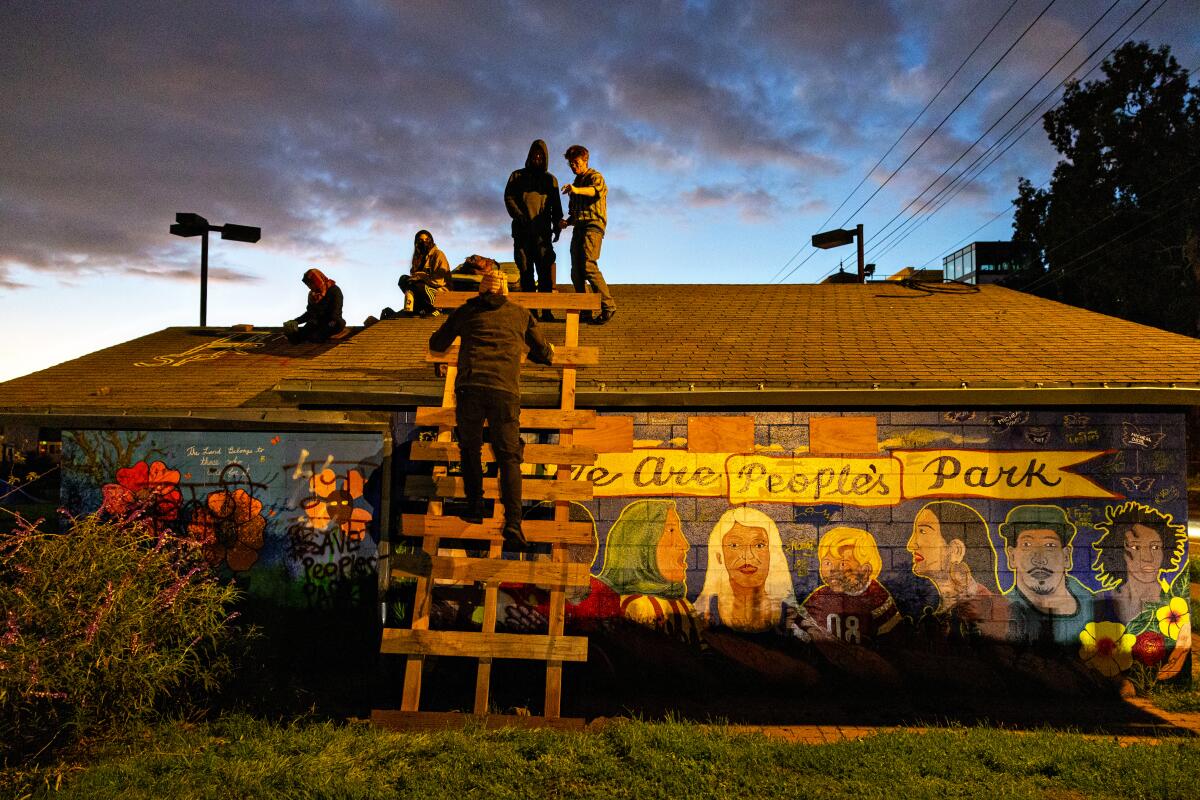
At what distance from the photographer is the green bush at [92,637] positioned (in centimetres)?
540

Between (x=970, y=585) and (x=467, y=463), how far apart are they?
5.28 metres

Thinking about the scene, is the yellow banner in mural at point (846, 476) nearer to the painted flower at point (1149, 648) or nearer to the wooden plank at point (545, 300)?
the painted flower at point (1149, 648)

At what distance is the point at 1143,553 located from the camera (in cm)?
787

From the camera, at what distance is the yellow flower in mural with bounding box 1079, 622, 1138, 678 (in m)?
7.79

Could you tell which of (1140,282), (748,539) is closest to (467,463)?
(748,539)

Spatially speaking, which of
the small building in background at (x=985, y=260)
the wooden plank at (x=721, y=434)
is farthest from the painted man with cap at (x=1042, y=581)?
the small building in background at (x=985, y=260)

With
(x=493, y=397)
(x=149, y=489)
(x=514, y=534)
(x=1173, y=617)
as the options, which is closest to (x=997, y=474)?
(x=1173, y=617)

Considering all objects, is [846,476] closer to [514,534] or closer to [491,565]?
[514,534]

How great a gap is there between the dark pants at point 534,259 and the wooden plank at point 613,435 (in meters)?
2.86

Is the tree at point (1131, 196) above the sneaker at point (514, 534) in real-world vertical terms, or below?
above

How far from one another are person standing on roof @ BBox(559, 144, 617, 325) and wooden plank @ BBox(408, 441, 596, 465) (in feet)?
11.0

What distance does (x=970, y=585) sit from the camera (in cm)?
789

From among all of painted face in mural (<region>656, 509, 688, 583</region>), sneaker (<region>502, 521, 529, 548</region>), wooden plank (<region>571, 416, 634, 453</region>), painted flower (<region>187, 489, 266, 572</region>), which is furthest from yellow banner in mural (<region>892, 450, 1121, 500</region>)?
painted flower (<region>187, 489, 266, 572</region>)

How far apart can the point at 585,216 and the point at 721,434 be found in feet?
10.5
